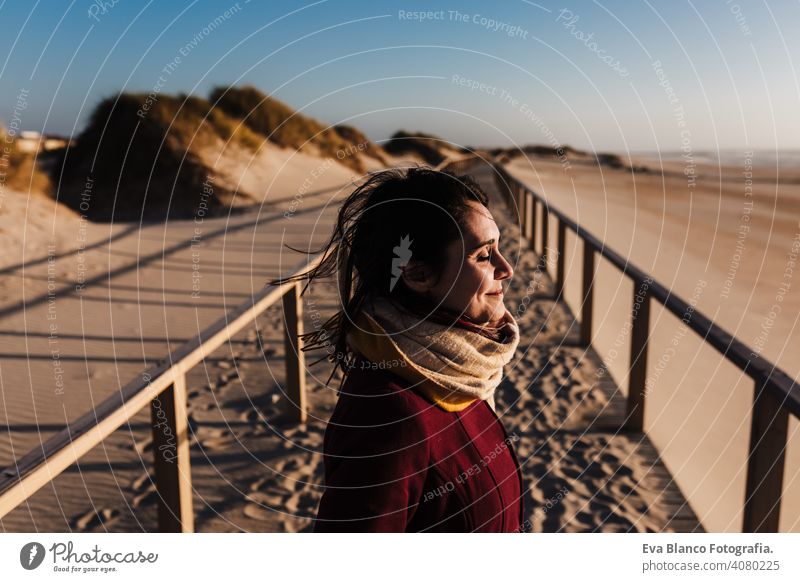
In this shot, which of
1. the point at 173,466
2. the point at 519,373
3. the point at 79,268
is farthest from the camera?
the point at 79,268

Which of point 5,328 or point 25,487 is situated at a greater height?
point 25,487

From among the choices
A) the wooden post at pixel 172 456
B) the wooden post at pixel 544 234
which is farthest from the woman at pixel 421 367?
the wooden post at pixel 544 234

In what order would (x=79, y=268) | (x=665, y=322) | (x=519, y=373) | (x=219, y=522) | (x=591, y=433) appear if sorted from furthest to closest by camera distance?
(x=79, y=268), (x=665, y=322), (x=519, y=373), (x=591, y=433), (x=219, y=522)

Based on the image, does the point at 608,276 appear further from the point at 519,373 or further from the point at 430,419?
the point at 430,419

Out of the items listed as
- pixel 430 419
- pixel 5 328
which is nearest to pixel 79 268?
pixel 5 328

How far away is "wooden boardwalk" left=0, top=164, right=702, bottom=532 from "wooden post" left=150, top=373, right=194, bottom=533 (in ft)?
1.92

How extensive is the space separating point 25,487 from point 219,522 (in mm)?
1714

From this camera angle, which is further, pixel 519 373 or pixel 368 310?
pixel 519 373

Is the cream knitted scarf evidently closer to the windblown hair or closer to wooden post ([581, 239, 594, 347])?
the windblown hair

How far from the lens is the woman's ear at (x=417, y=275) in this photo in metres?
1.25

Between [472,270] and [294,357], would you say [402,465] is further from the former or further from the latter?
[294,357]

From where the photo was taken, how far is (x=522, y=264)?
29.1 ft

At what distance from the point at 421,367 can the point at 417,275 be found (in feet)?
0.56
